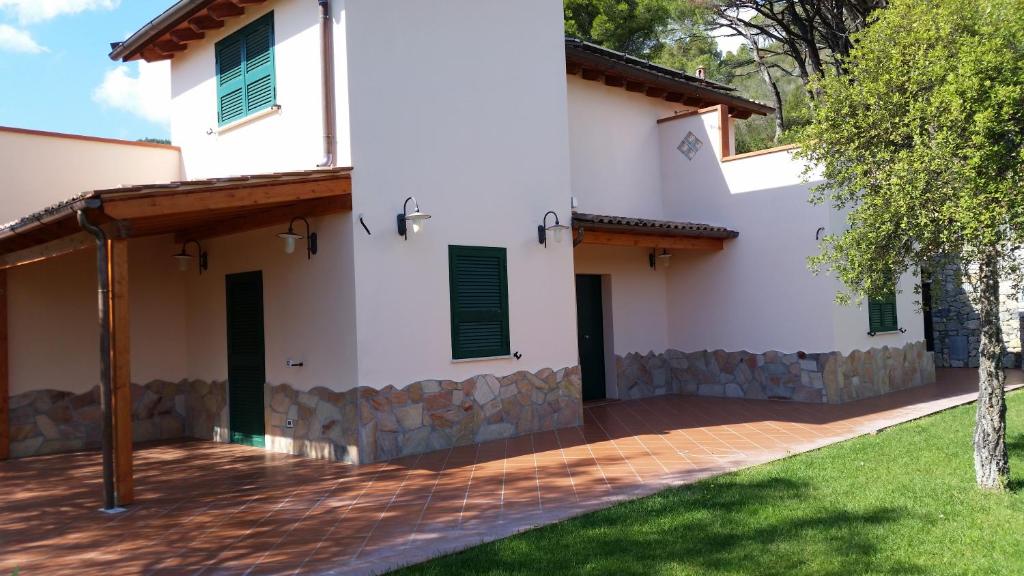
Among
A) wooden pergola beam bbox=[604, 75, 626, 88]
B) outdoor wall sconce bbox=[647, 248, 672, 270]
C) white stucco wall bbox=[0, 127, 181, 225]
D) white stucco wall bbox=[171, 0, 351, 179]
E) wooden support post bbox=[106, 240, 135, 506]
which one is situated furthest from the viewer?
outdoor wall sconce bbox=[647, 248, 672, 270]

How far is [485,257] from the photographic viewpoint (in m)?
9.91

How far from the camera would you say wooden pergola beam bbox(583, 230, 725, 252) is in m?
11.6

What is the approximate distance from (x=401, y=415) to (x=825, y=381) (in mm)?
7168

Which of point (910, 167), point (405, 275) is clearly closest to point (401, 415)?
point (405, 275)

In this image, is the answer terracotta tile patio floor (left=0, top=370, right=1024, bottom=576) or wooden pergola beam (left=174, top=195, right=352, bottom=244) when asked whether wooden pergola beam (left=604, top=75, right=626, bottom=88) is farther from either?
wooden pergola beam (left=174, top=195, right=352, bottom=244)

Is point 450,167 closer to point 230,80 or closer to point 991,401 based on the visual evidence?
point 230,80

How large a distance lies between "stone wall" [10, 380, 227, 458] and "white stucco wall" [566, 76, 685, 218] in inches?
259

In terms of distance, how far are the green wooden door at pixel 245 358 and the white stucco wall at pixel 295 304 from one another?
6.1 inches

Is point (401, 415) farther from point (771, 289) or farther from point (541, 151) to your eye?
Answer: point (771, 289)

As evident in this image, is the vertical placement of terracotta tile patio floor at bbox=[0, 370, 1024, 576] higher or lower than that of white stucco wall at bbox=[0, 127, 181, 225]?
lower

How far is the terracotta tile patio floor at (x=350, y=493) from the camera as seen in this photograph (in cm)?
564

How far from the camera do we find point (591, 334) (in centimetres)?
1355

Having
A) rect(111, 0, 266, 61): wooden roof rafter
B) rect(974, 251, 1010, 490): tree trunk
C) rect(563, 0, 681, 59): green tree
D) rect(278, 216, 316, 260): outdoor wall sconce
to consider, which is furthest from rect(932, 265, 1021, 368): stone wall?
rect(111, 0, 266, 61): wooden roof rafter

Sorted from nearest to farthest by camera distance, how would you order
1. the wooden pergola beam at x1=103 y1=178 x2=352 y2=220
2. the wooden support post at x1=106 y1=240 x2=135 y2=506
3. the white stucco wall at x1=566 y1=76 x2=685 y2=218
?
1. the wooden pergola beam at x1=103 y1=178 x2=352 y2=220
2. the wooden support post at x1=106 y1=240 x2=135 y2=506
3. the white stucco wall at x1=566 y1=76 x2=685 y2=218
